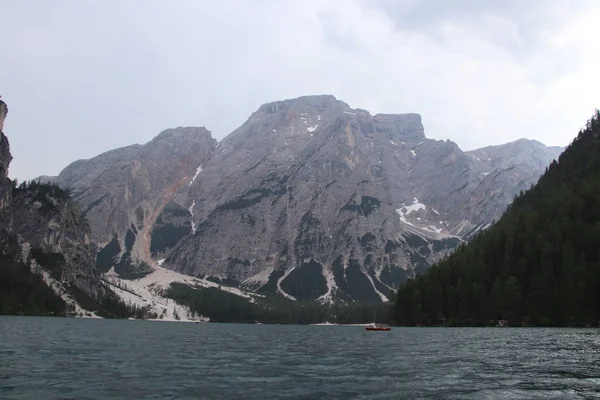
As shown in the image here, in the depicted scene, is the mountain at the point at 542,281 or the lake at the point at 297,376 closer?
the lake at the point at 297,376

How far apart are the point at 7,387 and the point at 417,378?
30997 mm

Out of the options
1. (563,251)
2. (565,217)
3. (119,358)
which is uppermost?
(565,217)

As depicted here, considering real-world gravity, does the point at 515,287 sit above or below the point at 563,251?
below

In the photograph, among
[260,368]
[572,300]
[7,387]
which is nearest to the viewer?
[7,387]

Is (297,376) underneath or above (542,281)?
underneath

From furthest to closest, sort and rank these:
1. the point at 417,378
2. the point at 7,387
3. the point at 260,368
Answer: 1. the point at 260,368
2. the point at 417,378
3. the point at 7,387

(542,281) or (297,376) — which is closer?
(297,376)

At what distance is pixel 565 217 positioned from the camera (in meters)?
192

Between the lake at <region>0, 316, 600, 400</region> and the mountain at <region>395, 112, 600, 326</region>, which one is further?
the mountain at <region>395, 112, 600, 326</region>

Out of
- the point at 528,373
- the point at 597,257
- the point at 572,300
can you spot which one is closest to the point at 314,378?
the point at 528,373

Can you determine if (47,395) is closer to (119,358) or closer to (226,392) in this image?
(226,392)

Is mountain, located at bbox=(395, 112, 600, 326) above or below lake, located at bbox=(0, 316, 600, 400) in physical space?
A: above

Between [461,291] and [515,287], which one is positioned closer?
[515,287]

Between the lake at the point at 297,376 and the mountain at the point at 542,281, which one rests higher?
the mountain at the point at 542,281
